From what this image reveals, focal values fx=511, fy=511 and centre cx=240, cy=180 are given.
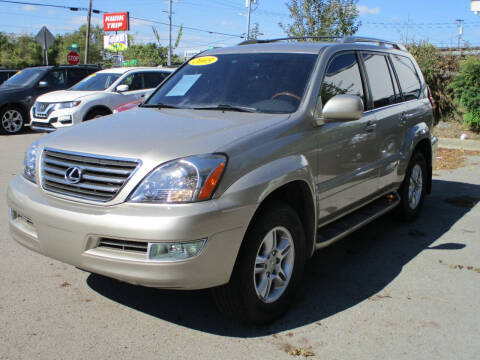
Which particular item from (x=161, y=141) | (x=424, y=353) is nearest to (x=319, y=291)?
(x=424, y=353)

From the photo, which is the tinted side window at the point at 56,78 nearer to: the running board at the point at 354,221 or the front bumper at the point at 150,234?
the running board at the point at 354,221

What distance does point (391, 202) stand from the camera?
5.16m

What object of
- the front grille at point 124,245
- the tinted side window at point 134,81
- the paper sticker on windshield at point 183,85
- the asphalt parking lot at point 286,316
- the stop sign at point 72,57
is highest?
the stop sign at point 72,57

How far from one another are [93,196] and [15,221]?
2.75 ft

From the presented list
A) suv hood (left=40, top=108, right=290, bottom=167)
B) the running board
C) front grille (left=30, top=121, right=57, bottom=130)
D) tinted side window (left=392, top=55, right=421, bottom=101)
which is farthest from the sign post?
the running board

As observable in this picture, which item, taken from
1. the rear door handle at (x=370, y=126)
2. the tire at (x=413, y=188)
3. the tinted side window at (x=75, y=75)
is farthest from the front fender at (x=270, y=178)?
the tinted side window at (x=75, y=75)

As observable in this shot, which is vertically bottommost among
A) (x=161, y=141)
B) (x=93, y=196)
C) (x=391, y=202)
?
(x=391, y=202)

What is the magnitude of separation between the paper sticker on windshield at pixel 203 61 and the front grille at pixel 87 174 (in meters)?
1.82

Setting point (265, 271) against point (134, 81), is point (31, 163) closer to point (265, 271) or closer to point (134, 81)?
point (265, 271)

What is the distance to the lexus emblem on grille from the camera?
3.07 m

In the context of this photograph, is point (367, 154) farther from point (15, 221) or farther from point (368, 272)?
point (15, 221)

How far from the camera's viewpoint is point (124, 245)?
2.87 m

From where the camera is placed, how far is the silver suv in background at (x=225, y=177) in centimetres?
285

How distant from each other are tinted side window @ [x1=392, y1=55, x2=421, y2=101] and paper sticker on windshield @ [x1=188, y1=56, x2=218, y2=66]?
2.00 m
